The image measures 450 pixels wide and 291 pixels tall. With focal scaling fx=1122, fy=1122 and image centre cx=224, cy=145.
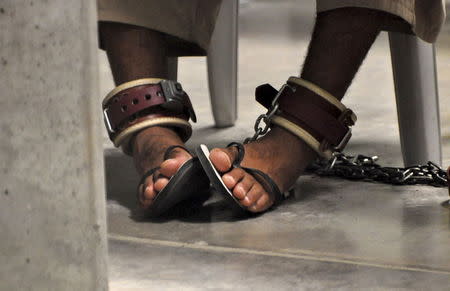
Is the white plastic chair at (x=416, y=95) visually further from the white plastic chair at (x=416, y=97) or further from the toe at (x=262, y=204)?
the toe at (x=262, y=204)

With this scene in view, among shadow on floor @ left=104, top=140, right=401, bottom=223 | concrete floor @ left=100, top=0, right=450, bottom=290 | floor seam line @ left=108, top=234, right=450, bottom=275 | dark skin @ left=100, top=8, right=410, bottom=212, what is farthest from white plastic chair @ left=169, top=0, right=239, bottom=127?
floor seam line @ left=108, top=234, right=450, bottom=275

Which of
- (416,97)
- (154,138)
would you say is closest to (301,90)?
(154,138)

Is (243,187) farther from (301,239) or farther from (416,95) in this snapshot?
(416,95)

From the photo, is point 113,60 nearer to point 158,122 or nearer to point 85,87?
point 158,122

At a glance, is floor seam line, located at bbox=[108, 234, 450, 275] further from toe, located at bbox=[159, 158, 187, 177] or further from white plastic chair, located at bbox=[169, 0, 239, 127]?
white plastic chair, located at bbox=[169, 0, 239, 127]

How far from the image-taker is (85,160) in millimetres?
1179

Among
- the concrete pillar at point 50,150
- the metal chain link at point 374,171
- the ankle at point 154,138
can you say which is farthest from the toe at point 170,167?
the concrete pillar at point 50,150

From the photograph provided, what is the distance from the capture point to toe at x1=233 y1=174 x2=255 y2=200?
177 cm

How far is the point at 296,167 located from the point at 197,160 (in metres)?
0.20

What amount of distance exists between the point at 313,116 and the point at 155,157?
27 cm

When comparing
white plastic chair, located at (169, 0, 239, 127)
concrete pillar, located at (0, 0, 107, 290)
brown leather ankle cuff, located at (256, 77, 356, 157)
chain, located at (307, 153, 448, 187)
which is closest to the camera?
concrete pillar, located at (0, 0, 107, 290)

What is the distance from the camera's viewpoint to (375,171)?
82.4 inches

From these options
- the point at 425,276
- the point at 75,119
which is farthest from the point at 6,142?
the point at 425,276

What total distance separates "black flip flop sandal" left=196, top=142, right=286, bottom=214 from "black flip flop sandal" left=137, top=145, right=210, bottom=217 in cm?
3
